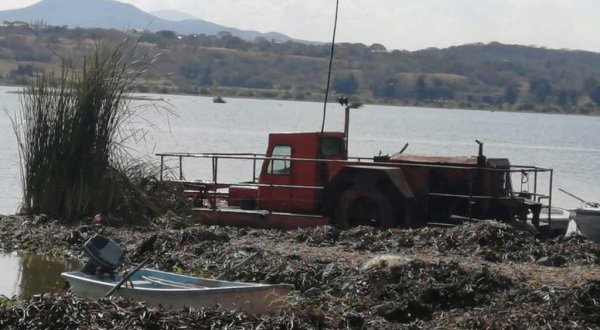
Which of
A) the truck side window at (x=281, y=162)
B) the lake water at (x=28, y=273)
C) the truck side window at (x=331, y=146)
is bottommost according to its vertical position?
the lake water at (x=28, y=273)

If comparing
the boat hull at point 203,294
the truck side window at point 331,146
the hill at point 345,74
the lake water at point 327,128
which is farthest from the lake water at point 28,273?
the hill at point 345,74

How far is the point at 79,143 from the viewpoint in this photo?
2080 centimetres

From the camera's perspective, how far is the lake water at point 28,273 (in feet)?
52.9

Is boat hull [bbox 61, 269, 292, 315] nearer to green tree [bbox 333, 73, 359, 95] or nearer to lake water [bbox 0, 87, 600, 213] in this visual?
lake water [bbox 0, 87, 600, 213]

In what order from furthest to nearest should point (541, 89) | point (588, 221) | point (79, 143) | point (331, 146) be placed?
point (541, 89)
point (588, 221)
point (331, 146)
point (79, 143)

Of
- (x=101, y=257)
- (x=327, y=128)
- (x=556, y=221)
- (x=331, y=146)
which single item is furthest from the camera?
(x=327, y=128)

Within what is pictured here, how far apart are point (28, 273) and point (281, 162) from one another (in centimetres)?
573

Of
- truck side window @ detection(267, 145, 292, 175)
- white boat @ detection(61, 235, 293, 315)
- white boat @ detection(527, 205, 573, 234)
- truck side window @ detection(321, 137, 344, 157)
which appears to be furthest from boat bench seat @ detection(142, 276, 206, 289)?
white boat @ detection(527, 205, 573, 234)

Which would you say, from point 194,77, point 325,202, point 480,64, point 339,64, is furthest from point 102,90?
point 480,64

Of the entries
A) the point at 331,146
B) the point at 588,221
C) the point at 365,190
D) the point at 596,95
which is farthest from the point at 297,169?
the point at 596,95

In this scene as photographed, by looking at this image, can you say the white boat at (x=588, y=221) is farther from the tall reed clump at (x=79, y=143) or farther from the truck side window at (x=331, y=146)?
the tall reed clump at (x=79, y=143)

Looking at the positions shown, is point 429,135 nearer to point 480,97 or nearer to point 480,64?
point 480,97

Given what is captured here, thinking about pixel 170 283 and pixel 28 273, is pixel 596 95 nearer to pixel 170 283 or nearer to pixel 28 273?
pixel 28 273

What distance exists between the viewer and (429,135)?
7812 centimetres
